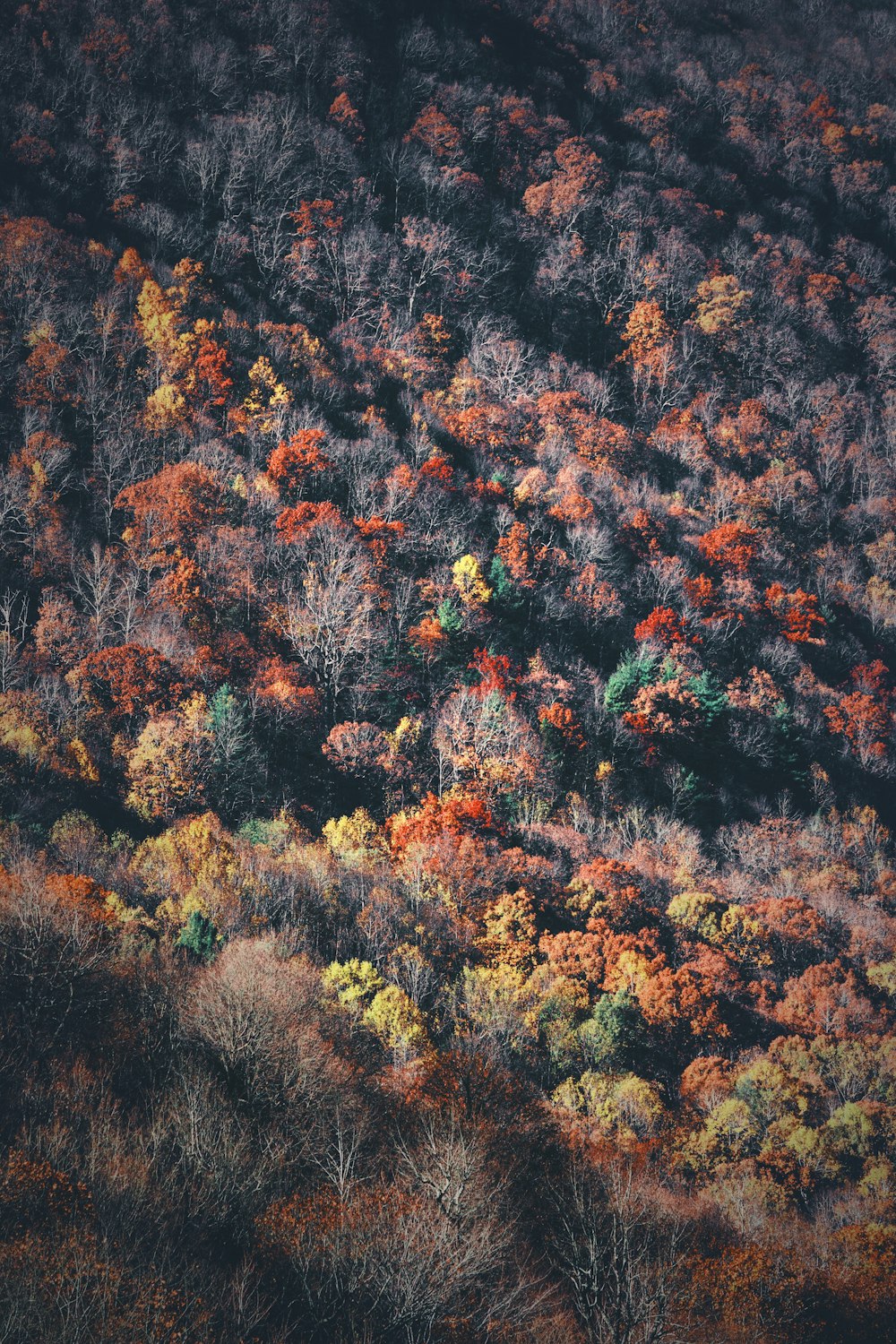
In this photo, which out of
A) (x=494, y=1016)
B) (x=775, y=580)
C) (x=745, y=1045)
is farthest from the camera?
(x=775, y=580)

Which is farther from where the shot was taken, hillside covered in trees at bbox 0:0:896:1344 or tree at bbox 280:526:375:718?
tree at bbox 280:526:375:718

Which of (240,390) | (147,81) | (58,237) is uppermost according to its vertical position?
(147,81)

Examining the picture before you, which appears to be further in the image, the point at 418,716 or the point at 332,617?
the point at 332,617

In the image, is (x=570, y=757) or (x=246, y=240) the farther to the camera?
(x=246, y=240)

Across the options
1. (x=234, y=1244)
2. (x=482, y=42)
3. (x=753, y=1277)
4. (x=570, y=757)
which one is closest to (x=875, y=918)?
(x=570, y=757)

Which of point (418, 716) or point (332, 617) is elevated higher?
point (332, 617)

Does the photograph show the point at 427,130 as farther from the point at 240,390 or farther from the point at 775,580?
the point at 775,580

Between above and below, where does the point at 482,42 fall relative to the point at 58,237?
above

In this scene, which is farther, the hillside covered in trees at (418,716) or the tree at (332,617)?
the tree at (332,617)
